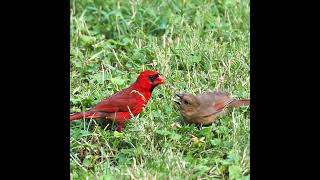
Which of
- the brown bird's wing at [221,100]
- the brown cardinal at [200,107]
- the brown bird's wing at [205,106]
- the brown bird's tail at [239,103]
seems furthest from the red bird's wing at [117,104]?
the brown bird's tail at [239,103]

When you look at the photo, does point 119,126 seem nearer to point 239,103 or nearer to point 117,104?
point 117,104

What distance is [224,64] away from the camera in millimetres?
6113

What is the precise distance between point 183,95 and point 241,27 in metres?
2.16

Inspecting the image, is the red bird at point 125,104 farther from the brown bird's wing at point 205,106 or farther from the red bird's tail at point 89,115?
the brown bird's wing at point 205,106

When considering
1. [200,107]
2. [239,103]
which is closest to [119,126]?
[200,107]

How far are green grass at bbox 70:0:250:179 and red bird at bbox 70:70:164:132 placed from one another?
0.22 ft

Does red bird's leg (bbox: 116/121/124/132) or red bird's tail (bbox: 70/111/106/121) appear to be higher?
red bird's tail (bbox: 70/111/106/121)

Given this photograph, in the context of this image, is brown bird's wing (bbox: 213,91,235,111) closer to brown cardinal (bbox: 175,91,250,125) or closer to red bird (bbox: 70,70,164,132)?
brown cardinal (bbox: 175,91,250,125)

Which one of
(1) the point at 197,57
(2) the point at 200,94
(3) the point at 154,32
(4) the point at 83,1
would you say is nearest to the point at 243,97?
(2) the point at 200,94

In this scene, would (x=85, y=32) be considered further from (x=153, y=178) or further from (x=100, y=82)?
(x=153, y=178)

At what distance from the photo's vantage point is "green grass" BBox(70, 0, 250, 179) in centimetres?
466

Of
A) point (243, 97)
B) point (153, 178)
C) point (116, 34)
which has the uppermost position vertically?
point (116, 34)

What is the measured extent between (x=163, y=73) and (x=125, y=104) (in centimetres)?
102

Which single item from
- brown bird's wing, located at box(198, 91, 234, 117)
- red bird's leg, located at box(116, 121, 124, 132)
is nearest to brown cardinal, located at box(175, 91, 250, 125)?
brown bird's wing, located at box(198, 91, 234, 117)
